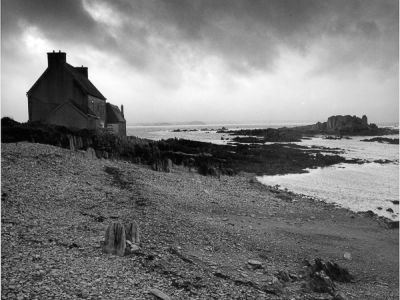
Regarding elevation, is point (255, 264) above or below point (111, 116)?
below

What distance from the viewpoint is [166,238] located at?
32.6 feet

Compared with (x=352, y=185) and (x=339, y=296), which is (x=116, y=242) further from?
(x=352, y=185)

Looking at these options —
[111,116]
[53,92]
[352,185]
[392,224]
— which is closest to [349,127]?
[111,116]

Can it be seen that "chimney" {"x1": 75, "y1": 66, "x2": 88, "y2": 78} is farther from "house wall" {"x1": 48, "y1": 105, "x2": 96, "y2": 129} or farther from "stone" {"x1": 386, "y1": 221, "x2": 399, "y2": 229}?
"stone" {"x1": 386, "y1": 221, "x2": 399, "y2": 229}

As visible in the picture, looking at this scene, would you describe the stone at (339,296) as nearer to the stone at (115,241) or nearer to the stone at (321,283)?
the stone at (321,283)

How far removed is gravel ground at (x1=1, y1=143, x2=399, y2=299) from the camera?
22.0 feet

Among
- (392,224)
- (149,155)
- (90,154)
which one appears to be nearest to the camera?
(392,224)

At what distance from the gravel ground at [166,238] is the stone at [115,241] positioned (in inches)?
9.5

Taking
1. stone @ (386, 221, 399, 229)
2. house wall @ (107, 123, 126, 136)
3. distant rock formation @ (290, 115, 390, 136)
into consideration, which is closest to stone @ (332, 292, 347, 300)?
stone @ (386, 221, 399, 229)

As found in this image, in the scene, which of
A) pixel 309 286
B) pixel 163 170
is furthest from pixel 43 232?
pixel 163 170

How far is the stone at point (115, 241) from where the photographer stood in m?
7.90

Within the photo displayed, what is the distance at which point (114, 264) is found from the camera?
7316 mm

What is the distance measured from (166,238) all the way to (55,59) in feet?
105

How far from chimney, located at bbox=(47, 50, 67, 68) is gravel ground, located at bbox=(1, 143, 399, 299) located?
752 inches
